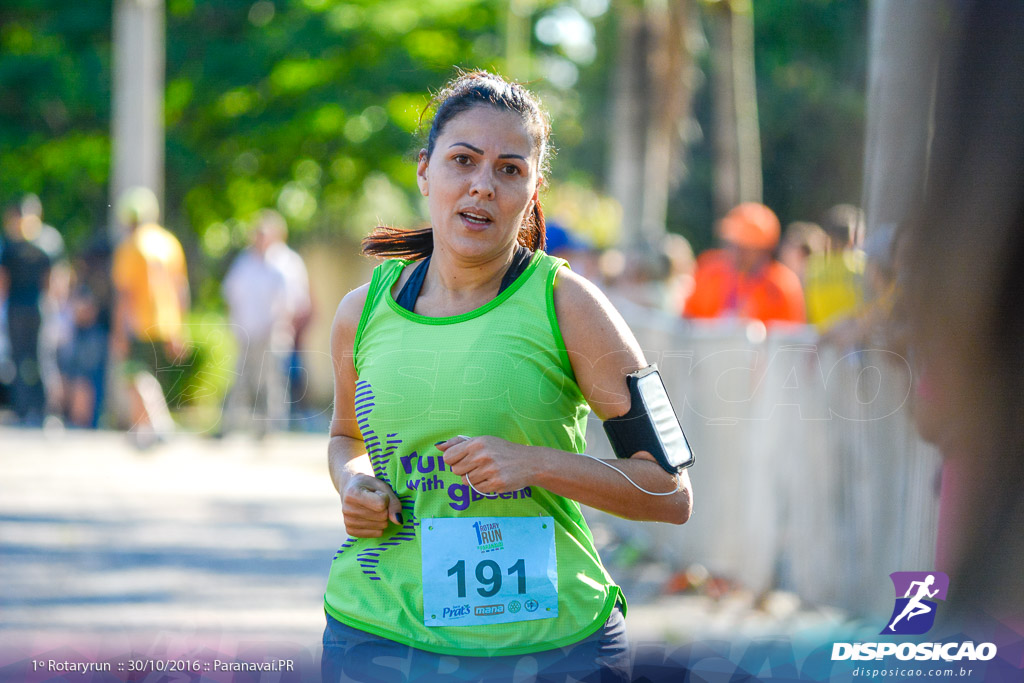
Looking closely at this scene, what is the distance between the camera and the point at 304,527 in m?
7.84

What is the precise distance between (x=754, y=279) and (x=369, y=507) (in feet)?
16.5

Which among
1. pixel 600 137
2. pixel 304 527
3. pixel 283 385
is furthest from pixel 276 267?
pixel 600 137

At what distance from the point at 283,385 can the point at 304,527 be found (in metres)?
4.87

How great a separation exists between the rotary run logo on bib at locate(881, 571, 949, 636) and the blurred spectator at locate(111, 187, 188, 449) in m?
7.56

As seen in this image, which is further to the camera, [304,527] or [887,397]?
[304,527]

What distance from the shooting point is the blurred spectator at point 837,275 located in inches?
145

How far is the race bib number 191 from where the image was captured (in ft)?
8.02

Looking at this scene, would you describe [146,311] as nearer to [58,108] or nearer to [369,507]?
[369,507]

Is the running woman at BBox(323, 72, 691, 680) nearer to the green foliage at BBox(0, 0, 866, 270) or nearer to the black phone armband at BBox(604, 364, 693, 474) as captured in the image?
the black phone armband at BBox(604, 364, 693, 474)

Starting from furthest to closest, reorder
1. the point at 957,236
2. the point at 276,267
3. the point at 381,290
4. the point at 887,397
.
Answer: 1. the point at 276,267
2. the point at 887,397
3. the point at 957,236
4. the point at 381,290

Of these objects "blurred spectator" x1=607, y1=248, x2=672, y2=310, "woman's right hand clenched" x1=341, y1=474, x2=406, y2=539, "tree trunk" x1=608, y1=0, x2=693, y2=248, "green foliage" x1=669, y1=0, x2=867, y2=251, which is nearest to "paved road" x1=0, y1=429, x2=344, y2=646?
"woman's right hand clenched" x1=341, y1=474, x2=406, y2=539

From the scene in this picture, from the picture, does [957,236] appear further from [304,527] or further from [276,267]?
[276,267]

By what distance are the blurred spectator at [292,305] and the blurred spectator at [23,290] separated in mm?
2223

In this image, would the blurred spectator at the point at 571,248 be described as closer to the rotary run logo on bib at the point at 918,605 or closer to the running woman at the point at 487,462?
the rotary run logo on bib at the point at 918,605
